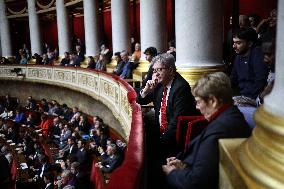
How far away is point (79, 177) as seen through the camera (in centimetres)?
698

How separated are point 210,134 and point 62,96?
15126 millimetres

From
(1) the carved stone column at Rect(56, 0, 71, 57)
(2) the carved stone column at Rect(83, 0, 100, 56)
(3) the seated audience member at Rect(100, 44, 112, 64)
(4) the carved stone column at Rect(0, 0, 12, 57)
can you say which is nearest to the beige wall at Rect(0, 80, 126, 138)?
(3) the seated audience member at Rect(100, 44, 112, 64)

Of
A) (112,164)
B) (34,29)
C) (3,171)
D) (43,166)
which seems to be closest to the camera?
(3,171)

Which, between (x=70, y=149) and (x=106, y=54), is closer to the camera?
(x=70, y=149)

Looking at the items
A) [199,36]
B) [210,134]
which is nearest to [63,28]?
[199,36]

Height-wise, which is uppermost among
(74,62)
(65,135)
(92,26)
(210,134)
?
(92,26)

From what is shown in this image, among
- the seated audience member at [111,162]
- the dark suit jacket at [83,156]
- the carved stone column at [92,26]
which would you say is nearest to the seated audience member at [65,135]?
the dark suit jacket at [83,156]

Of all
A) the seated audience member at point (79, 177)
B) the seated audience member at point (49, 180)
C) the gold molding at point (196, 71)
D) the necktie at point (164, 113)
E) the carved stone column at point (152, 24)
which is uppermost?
the carved stone column at point (152, 24)

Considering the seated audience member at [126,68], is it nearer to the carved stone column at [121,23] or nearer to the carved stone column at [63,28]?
the carved stone column at [121,23]

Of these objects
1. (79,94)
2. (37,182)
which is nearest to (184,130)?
(37,182)

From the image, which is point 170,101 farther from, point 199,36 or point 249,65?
point 199,36

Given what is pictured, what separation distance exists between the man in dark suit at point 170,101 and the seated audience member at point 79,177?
3815 millimetres

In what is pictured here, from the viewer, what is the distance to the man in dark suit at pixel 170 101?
9.97 feet

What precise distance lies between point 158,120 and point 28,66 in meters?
15.8
